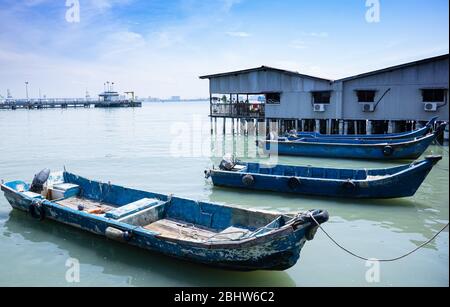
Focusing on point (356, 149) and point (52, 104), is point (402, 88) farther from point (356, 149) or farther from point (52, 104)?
point (52, 104)

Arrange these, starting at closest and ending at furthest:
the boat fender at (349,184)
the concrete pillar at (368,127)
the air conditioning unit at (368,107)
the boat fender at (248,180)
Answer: the boat fender at (349,184) < the boat fender at (248,180) < the air conditioning unit at (368,107) < the concrete pillar at (368,127)

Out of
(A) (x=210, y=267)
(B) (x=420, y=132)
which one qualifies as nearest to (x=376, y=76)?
(B) (x=420, y=132)

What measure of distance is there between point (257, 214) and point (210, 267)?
1.60 metres

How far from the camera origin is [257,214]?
8.05 metres

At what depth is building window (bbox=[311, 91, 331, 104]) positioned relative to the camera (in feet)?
82.9

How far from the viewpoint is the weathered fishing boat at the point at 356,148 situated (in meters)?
17.8

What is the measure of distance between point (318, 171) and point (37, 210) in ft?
31.0

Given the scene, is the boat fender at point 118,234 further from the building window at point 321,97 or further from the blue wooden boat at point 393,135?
the building window at point 321,97

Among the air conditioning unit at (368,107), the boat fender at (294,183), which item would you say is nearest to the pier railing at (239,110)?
the air conditioning unit at (368,107)

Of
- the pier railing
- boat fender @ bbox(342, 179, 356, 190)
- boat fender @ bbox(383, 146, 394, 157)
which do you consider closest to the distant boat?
the pier railing

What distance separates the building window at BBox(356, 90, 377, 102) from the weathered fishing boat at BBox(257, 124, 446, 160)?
4300mm

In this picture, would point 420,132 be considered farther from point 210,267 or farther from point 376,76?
point 210,267

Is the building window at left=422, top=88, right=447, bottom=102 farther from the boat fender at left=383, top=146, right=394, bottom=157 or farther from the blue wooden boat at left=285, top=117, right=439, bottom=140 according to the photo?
the boat fender at left=383, top=146, right=394, bottom=157

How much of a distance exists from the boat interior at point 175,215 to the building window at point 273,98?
18.8 metres
